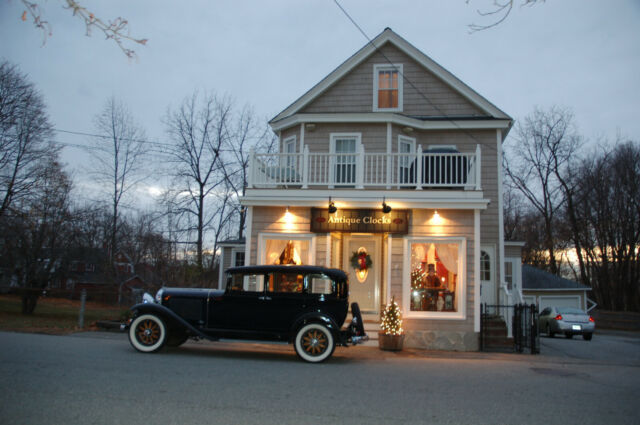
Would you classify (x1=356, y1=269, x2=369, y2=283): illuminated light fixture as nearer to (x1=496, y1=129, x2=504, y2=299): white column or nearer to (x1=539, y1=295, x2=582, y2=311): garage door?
(x1=496, y1=129, x2=504, y2=299): white column

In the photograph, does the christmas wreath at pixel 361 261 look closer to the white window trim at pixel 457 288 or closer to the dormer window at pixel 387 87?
the white window trim at pixel 457 288

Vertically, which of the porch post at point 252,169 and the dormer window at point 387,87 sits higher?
the dormer window at point 387,87

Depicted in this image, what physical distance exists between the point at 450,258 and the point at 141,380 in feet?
27.2

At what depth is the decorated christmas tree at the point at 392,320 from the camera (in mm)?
11250

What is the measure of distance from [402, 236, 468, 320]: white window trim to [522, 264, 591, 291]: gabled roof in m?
18.8

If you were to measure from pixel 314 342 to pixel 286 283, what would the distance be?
1.25m

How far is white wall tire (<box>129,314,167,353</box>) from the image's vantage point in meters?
9.11

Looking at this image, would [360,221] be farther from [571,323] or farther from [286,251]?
[571,323]

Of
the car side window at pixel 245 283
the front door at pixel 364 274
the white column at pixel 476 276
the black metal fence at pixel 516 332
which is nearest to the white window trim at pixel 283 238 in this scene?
the front door at pixel 364 274

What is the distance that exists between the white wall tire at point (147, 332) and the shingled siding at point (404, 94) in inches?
385

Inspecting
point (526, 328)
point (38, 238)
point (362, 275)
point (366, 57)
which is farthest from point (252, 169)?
point (38, 238)

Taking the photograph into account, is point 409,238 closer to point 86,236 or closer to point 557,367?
point 557,367

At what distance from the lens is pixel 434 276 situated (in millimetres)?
12281

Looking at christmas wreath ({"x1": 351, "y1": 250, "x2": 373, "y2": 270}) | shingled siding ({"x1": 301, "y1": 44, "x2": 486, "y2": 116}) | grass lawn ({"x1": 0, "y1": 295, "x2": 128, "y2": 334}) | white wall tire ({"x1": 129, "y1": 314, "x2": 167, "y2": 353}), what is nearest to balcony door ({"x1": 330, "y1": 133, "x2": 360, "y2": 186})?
shingled siding ({"x1": 301, "y1": 44, "x2": 486, "y2": 116})
